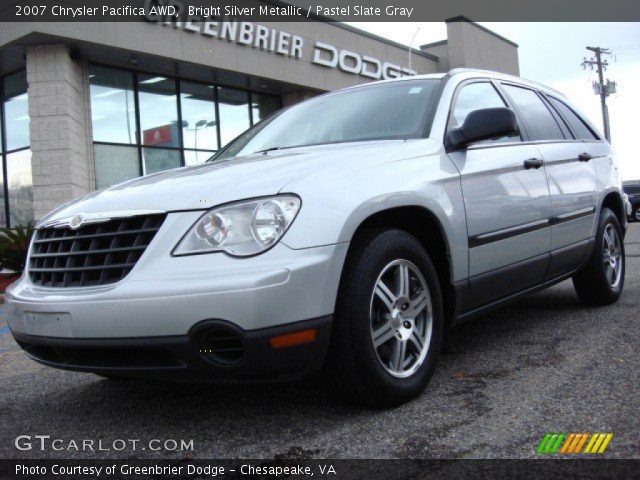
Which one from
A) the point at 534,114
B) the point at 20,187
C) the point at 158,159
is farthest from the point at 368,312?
the point at 20,187

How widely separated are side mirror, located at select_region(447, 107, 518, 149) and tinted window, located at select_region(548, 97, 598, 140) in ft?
6.00

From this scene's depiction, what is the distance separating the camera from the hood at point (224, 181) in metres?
2.54

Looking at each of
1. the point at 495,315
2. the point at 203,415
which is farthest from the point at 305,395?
the point at 495,315

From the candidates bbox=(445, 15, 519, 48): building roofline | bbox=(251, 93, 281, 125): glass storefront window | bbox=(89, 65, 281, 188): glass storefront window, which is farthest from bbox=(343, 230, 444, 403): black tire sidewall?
bbox=(445, 15, 519, 48): building roofline

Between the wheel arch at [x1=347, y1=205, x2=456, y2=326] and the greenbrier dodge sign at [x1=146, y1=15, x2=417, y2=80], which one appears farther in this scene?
the greenbrier dodge sign at [x1=146, y1=15, x2=417, y2=80]

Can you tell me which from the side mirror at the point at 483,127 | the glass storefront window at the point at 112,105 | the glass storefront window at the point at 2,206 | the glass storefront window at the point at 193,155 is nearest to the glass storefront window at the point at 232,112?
the glass storefront window at the point at 193,155

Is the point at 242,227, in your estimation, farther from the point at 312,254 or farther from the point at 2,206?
the point at 2,206

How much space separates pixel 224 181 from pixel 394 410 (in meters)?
1.21

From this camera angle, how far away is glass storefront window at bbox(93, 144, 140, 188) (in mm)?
14266

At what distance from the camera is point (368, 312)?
258cm

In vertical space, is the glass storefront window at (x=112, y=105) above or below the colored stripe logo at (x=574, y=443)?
above

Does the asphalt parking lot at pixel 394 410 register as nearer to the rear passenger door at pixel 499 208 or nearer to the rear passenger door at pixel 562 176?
the rear passenger door at pixel 499 208

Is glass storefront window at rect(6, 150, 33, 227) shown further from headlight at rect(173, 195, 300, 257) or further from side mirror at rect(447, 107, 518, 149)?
headlight at rect(173, 195, 300, 257)

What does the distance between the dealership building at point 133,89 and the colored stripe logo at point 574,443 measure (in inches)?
488
